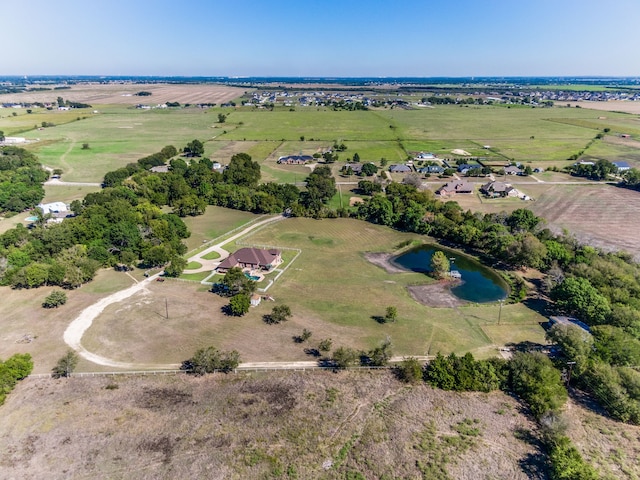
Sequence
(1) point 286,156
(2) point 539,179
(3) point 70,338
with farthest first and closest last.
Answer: (1) point 286,156 → (2) point 539,179 → (3) point 70,338

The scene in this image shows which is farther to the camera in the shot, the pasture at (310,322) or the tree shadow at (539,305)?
the tree shadow at (539,305)

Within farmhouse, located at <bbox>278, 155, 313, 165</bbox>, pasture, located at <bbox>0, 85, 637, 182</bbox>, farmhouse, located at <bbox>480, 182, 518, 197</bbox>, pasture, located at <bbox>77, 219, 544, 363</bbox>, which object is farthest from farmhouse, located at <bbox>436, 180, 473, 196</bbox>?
farmhouse, located at <bbox>278, 155, 313, 165</bbox>

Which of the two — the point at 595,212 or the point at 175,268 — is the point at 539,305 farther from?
the point at 175,268

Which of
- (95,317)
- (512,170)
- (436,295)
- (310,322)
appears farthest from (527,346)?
(512,170)

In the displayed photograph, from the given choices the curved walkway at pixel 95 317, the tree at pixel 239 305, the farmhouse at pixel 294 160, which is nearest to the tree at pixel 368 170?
the farmhouse at pixel 294 160

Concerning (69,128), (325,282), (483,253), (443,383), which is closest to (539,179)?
(483,253)

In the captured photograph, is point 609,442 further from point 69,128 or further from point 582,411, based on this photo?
point 69,128

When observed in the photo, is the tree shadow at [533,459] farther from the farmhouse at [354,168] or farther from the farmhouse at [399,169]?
the farmhouse at [399,169]
